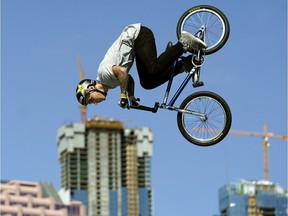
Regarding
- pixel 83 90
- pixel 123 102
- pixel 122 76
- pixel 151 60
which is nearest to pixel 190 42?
pixel 151 60

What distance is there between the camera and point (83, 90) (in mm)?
27547

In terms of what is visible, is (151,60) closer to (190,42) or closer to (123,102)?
(190,42)

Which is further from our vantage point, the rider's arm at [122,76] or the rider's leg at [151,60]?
the rider's leg at [151,60]

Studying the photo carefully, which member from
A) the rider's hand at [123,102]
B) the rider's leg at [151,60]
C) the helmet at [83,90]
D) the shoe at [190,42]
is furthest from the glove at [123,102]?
the shoe at [190,42]

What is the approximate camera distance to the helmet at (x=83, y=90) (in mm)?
27516

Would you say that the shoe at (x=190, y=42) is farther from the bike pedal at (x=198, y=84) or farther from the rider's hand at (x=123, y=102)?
the rider's hand at (x=123, y=102)

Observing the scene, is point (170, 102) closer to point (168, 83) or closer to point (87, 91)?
point (168, 83)

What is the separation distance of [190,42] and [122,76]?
209 cm

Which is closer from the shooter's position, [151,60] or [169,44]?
[151,60]

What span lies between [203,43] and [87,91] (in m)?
3.41

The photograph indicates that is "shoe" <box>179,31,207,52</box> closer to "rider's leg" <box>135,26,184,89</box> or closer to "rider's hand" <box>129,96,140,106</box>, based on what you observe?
"rider's leg" <box>135,26,184,89</box>

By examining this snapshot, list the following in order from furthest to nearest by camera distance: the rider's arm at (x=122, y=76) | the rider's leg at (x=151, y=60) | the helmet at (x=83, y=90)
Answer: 1. the helmet at (x=83, y=90)
2. the rider's leg at (x=151, y=60)
3. the rider's arm at (x=122, y=76)

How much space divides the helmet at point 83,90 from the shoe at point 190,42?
2676 millimetres

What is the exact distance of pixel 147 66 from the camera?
27.1m
